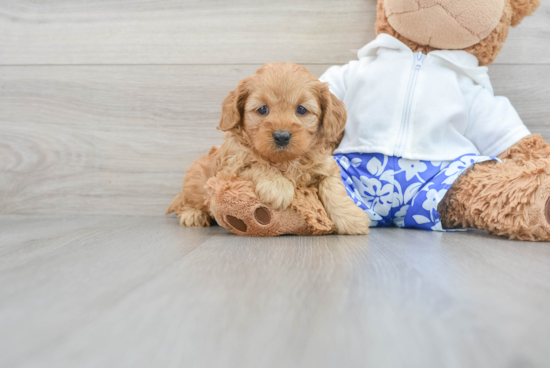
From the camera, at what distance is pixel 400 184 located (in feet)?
3.85

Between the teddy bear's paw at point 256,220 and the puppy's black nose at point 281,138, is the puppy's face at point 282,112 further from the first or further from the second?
the teddy bear's paw at point 256,220

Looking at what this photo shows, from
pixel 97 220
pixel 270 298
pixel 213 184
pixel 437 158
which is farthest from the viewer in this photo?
Result: pixel 97 220

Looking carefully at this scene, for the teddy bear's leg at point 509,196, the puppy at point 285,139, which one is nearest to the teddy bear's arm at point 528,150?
the teddy bear's leg at point 509,196

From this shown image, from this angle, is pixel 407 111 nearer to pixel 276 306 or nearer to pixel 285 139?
pixel 285 139

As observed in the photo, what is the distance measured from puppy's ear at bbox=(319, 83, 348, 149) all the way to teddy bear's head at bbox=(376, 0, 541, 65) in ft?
1.19

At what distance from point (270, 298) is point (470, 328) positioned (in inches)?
9.4

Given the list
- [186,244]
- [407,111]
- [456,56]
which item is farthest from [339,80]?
[186,244]

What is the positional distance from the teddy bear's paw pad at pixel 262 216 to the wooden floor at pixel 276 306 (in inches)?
5.1

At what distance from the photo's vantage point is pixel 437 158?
1.17m

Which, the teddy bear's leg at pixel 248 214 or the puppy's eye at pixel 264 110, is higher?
the puppy's eye at pixel 264 110

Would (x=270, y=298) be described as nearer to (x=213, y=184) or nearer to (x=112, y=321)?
(x=112, y=321)

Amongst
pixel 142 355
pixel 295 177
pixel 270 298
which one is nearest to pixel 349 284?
pixel 270 298

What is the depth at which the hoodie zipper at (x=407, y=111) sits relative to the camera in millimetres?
1177

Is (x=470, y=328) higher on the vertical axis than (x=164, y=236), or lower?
higher
